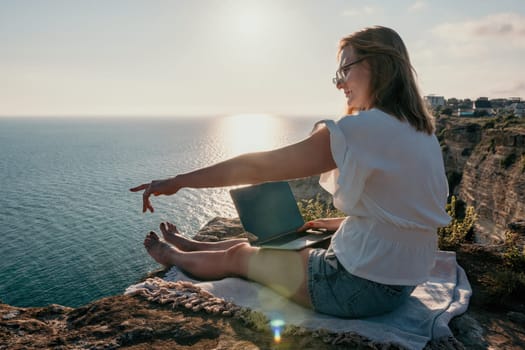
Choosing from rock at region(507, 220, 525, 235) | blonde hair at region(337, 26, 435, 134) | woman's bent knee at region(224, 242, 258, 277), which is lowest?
rock at region(507, 220, 525, 235)

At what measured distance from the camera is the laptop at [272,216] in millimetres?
4586

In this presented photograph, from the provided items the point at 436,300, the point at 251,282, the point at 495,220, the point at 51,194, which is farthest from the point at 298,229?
the point at 51,194

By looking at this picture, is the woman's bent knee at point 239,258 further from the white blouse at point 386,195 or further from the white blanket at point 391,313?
the white blouse at point 386,195

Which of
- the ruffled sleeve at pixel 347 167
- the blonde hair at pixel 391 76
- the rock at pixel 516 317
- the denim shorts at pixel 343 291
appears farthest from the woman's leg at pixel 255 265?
the rock at pixel 516 317

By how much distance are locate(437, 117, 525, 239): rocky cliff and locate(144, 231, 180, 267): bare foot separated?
99.8 ft

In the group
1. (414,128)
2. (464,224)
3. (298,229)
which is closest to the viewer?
(414,128)

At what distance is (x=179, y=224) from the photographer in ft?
160

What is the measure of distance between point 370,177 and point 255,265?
1822mm

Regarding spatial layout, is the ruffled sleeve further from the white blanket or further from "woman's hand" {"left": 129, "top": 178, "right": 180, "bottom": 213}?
"woman's hand" {"left": 129, "top": 178, "right": 180, "bottom": 213}

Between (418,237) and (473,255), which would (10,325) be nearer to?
(418,237)

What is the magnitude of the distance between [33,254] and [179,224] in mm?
17313

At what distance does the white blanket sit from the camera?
3.46 meters

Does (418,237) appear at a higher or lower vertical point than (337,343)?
higher

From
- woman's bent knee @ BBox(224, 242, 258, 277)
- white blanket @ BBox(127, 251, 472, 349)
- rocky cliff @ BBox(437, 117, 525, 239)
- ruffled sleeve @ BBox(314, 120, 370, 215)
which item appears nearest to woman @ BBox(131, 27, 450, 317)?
ruffled sleeve @ BBox(314, 120, 370, 215)
